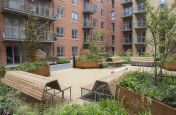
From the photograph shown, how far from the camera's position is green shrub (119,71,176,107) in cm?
494

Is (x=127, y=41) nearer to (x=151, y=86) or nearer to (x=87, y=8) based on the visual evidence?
(x=87, y=8)

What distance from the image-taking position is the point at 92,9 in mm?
35344

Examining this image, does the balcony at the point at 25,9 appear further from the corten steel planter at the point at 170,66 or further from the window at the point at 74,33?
the corten steel planter at the point at 170,66

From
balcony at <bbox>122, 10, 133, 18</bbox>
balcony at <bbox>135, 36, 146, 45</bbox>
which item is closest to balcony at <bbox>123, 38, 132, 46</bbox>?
balcony at <bbox>135, 36, 146, 45</bbox>

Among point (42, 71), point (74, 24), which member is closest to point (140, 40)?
point (74, 24)

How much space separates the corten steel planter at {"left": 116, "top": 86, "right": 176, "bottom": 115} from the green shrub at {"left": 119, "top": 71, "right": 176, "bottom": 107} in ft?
0.82


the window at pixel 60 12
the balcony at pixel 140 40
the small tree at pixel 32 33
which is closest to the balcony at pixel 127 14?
the balcony at pixel 140 40

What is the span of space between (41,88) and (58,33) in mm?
22146

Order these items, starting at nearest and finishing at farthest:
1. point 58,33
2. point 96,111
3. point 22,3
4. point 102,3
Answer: point 96,111
point 22,3
point 58,33
point 102,3

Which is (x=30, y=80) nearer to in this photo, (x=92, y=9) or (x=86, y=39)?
(x=86, y=39)

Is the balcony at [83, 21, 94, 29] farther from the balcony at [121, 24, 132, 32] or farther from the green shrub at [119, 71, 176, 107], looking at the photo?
the green shrub at [119, 71, 176, 107]

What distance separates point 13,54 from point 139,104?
18.6m

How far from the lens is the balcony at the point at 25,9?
752 inches

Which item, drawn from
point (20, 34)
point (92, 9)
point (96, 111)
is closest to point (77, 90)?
point (96, 111)
